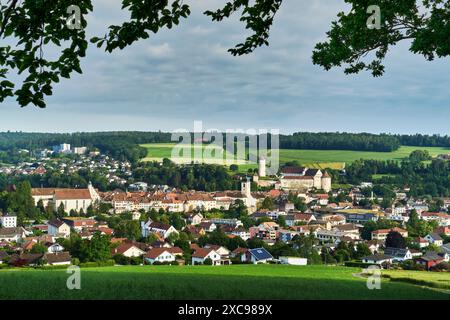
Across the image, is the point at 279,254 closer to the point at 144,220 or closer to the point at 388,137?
the point at 144,220

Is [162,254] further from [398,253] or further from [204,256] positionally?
[398,253]

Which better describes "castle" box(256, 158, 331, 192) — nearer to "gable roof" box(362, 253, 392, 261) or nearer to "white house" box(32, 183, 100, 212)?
"white house" box(32, 183, 100, 212)

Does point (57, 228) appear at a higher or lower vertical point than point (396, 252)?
lower

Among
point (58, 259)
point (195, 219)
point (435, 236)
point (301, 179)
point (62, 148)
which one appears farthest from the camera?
point (62, 148)

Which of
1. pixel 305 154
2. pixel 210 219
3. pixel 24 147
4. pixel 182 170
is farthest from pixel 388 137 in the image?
pixel 24 147

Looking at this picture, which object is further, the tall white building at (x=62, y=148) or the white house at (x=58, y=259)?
the tall white building at (x=62, y=148)

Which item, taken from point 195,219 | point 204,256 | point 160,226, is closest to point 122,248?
point 204,256

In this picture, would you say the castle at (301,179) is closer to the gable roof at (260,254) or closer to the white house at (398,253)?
the white house at (398,253)

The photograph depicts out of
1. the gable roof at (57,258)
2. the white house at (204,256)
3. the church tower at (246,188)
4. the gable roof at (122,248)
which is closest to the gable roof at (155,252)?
the gable roof at (122,248)

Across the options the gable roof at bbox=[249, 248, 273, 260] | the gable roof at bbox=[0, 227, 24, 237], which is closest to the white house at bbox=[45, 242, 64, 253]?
the gable roof at bbox=[0, 227, 24, 237]
